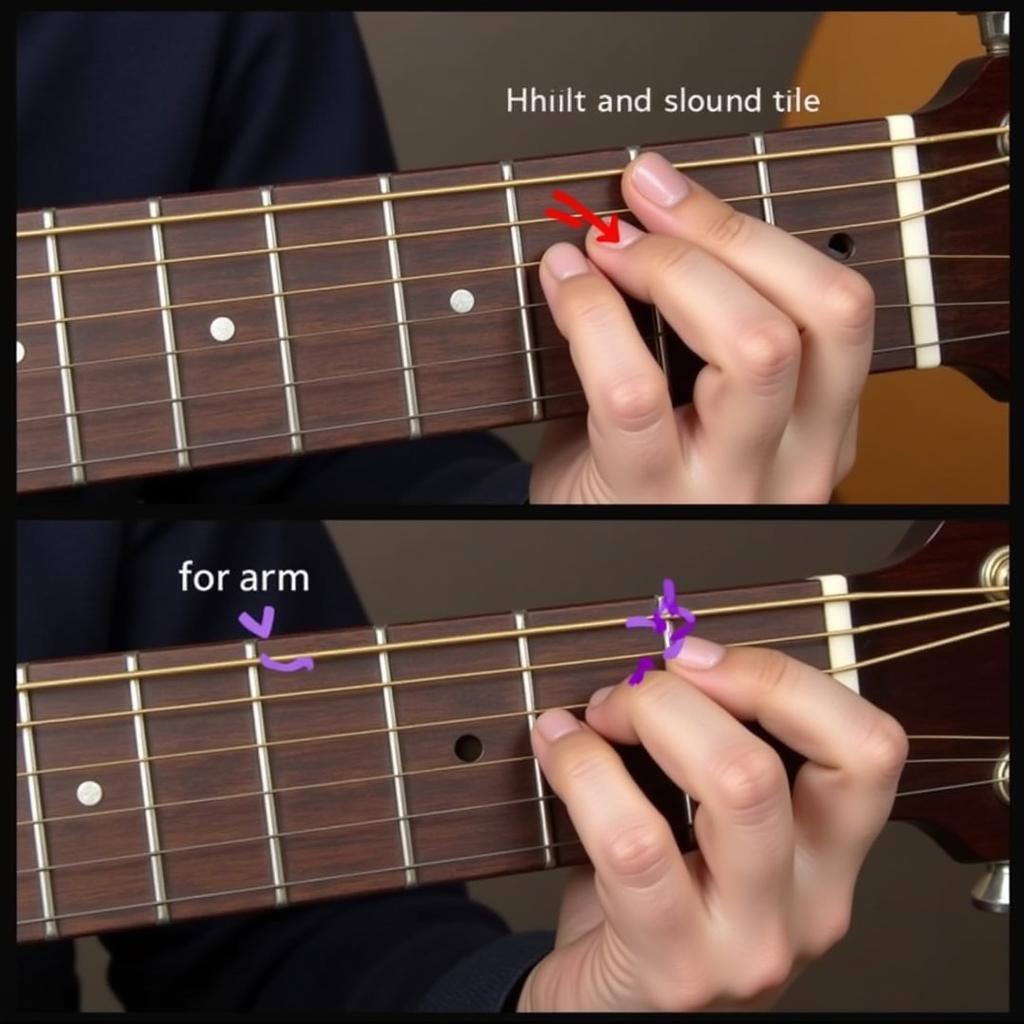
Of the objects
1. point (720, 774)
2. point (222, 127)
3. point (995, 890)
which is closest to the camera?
point (720, 774)

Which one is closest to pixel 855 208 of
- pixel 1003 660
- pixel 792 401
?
pixel 792 401

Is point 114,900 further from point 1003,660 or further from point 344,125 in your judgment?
point 344,125

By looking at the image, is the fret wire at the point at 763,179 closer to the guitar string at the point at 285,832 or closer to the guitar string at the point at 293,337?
the guitar string at the point at 293,337

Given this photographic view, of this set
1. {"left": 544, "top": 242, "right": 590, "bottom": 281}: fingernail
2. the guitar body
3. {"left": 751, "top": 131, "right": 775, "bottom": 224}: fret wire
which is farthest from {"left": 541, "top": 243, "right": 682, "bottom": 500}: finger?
the guitar body

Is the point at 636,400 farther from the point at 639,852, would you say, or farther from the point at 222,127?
the point at 222,127

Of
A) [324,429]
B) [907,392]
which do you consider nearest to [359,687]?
[324,429]

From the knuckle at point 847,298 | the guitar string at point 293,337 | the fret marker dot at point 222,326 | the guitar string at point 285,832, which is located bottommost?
the guitar string at point 285,832

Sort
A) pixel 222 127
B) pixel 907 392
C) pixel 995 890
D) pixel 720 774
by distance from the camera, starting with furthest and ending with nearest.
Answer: pixel 907 392 → pixel 222 127 → pixel 995 890 → pixel 720 774

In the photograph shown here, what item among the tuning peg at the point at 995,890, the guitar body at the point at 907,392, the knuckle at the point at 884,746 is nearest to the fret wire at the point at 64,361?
the knuckle at the point at 884,746
